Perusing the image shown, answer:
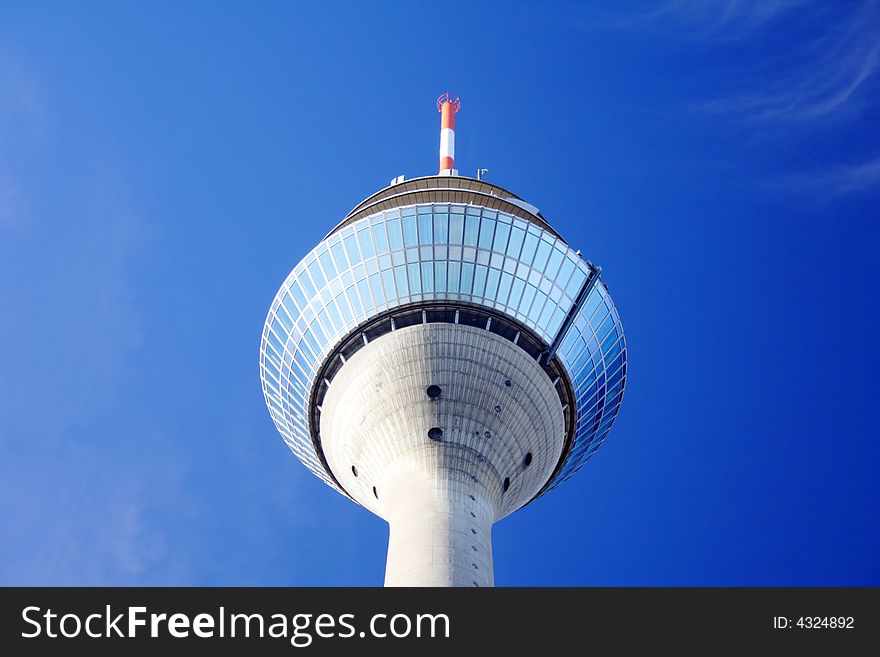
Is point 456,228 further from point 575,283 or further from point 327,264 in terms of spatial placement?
point 327,264

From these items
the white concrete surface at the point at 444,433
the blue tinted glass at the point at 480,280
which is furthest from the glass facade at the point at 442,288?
the white concrete surface at the point at 444,433

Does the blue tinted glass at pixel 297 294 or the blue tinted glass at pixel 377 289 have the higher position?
the blue tinted glass at pixel 297 294

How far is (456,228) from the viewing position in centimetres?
4188

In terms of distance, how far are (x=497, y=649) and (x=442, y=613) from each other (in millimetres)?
1895

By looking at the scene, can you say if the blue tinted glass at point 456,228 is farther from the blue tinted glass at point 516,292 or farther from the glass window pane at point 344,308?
the glass window pane at point 344,308

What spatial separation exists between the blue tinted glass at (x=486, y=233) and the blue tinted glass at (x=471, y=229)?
207 millimetres

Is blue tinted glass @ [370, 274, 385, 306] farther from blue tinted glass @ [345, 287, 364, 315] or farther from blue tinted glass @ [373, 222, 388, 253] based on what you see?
blue tinted glass @ [373, 222, 388, 253]

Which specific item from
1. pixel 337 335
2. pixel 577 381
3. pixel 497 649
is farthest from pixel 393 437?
pixel 497 649

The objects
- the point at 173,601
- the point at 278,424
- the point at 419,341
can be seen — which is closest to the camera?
the point at 173,601

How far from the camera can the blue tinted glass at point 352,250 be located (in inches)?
1674

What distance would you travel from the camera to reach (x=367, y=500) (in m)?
41.2

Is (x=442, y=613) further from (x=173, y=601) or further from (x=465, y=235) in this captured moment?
(x=465, y=235)

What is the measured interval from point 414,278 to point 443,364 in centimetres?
431

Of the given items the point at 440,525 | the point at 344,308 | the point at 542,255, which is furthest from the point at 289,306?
the point at 440,525
